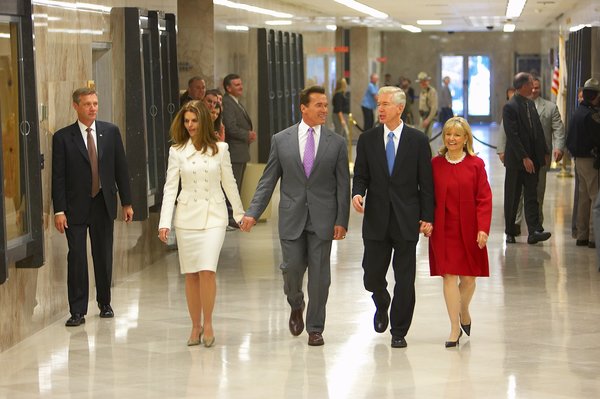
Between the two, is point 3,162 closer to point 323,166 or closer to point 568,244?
point 323,166

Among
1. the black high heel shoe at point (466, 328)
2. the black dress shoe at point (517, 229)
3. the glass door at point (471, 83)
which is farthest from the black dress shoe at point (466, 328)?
the glass door at point (471, 83)

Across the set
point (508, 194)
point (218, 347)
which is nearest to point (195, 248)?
point (218, 347)

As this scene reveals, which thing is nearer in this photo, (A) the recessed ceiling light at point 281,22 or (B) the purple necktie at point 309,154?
(B) the purple necktie at point 309,154

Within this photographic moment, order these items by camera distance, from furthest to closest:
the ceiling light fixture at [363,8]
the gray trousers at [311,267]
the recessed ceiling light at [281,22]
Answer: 1. the ceiling light fixture at [363,8]
2. the recessed ceiling light at [281,22]
3. the gray trousers at [311,267]

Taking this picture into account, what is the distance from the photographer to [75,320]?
934cm

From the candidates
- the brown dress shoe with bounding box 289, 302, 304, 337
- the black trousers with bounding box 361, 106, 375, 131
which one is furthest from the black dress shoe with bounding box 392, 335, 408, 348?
the black trousers with bounding box 361, 106, 375, 131

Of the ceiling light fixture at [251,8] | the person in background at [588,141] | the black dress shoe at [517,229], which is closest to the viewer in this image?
the person in background at [588,141]

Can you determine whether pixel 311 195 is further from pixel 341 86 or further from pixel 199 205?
pixel 341 86

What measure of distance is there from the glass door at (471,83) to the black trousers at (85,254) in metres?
39.5

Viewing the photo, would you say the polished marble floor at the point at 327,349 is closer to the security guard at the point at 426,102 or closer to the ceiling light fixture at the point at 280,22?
the ceiling light fixture at the point at 280,22

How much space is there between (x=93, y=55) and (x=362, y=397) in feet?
18.2

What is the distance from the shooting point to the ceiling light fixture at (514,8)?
24.7 meters

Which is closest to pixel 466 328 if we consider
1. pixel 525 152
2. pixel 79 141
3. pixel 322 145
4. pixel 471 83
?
pixel 322 145

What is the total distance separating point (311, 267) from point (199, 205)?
89 cm
